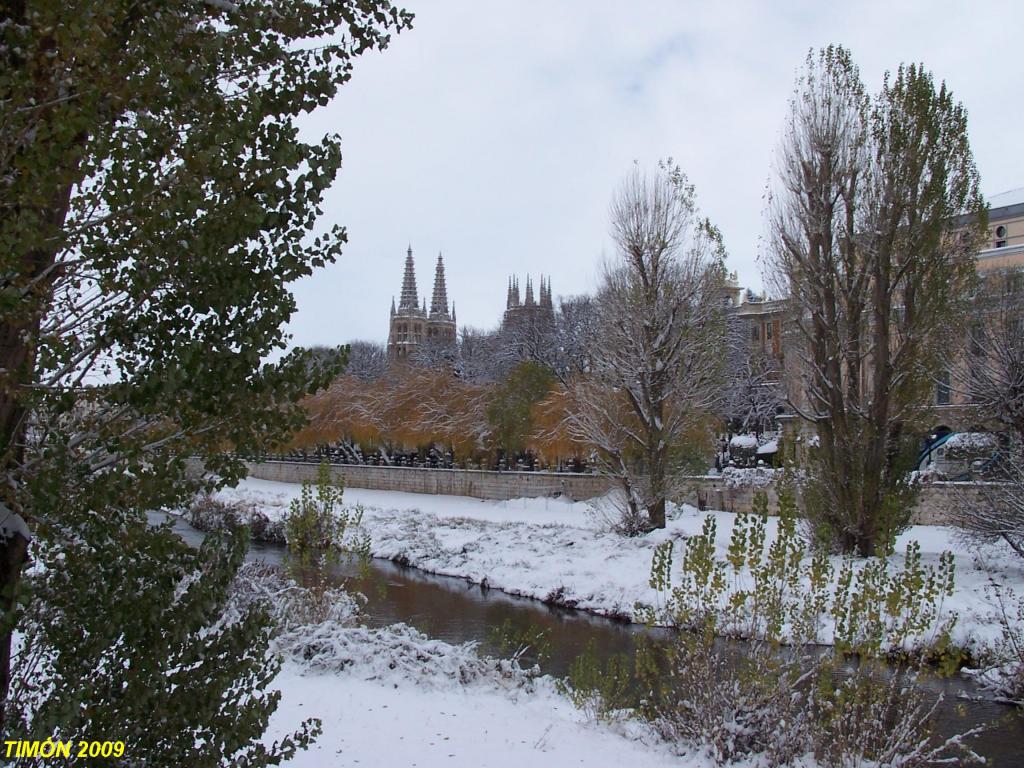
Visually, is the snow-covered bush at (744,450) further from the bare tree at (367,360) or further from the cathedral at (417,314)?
the cathedral at (417,314)

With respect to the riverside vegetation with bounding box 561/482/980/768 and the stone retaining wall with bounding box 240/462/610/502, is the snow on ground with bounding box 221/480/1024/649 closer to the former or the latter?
the stone retaining wall with bounding box 240/462/610/502

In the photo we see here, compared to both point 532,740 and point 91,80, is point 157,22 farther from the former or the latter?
point 532,740

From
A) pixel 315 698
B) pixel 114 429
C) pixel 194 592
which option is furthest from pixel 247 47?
pixel 315 698

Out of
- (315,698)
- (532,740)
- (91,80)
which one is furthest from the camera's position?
(315,698)

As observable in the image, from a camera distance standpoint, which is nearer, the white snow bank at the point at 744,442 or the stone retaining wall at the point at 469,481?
the stone retaining wall at the point at 469,481

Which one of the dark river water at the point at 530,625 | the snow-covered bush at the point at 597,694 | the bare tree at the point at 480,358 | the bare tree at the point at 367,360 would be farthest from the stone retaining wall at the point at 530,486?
the bare tree at the point at 367,360

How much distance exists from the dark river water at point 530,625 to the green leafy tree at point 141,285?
6531 mm

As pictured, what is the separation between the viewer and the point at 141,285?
285cm

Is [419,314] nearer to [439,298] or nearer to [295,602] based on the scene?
[439,298]

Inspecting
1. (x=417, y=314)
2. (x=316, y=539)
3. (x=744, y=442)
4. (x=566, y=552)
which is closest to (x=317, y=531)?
(x=316, y=539)

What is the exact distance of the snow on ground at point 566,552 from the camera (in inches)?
619

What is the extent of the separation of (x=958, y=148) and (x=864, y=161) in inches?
78.0

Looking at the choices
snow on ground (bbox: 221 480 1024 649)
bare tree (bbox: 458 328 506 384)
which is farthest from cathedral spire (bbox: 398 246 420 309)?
snow on ground (bbox: 221 480 1024 649)

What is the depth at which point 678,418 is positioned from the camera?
22844 millimetres
